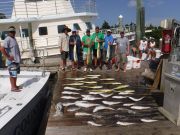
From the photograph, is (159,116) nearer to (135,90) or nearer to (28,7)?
(135,90)

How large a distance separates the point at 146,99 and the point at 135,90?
1138mm

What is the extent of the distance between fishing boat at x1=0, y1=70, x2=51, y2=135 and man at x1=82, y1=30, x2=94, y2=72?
10.0 feet

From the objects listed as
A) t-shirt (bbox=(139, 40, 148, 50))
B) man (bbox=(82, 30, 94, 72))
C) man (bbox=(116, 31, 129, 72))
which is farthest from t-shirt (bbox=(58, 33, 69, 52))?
t-shirt (bbox=(139, 40, 148, 50))

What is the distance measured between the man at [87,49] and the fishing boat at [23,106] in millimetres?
3061

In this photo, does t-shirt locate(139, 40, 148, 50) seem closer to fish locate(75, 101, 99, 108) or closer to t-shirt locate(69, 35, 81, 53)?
t-shirt locate(69, 35, 81, 53)

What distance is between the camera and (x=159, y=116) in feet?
21.9

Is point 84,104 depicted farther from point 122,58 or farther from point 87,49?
point 87,49

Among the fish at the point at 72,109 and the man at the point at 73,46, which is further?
the man at the point at 73,46

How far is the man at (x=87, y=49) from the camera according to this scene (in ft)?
41.5

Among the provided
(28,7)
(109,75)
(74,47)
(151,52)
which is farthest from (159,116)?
(28,7)

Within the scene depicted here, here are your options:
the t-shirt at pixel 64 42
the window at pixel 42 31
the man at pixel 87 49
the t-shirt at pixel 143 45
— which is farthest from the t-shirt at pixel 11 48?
the window at pixel 42 31

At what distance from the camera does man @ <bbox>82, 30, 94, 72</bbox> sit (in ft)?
41.5

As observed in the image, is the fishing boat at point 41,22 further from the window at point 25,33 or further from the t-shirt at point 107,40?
the t-shirt at point 107,40

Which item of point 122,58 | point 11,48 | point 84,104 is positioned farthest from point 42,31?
point 84,104
